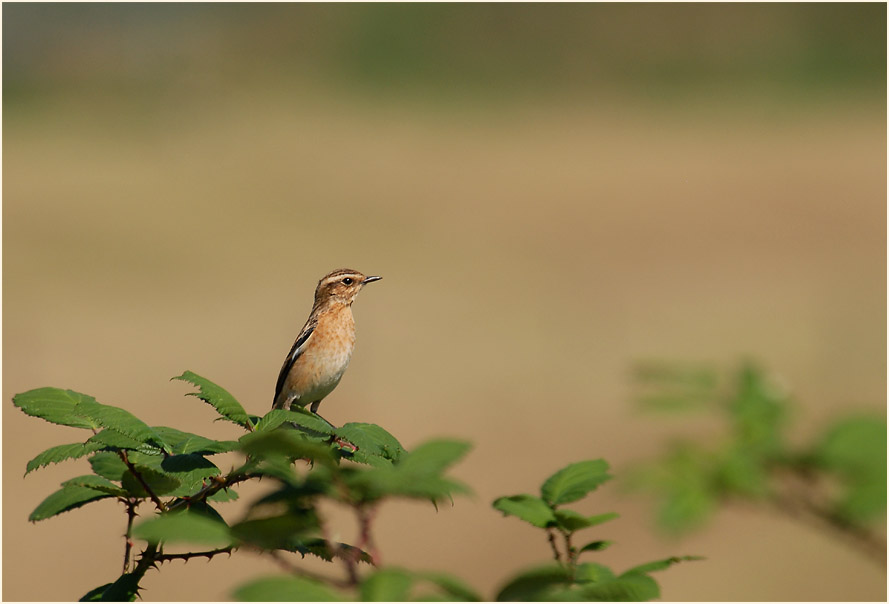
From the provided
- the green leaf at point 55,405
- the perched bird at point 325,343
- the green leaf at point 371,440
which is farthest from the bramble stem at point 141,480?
Answer: the perched bird at point 325,343

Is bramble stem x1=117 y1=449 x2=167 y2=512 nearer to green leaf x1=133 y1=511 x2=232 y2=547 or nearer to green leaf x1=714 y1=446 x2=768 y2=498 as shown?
green leaf x1=133 y1=511 x2=232 y2=547

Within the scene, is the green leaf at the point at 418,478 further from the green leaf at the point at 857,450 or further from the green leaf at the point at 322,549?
the green leaf at the point at 857,450

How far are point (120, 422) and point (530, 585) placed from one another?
3.91ft

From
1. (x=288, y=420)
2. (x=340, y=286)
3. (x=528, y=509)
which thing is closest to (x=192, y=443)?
(x=288, y=420)

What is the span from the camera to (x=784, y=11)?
45656 millimetres

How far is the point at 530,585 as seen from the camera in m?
1.60

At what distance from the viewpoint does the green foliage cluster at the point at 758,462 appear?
99.2 inches

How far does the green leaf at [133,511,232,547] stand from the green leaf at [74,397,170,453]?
898 millimetres

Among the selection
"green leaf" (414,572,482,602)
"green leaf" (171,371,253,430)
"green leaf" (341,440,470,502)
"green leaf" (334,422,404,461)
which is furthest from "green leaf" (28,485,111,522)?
"green leaf" (414,572,482,602)

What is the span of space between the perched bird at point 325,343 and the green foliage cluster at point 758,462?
121 inches

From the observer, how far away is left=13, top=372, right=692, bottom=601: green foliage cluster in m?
1.46

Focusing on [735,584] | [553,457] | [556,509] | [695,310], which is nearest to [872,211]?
[695,310]

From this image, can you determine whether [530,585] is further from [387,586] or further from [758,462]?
[758,462]

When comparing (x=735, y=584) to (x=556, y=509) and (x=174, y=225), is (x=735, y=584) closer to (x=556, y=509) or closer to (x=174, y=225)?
(x=556, y=509)
